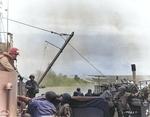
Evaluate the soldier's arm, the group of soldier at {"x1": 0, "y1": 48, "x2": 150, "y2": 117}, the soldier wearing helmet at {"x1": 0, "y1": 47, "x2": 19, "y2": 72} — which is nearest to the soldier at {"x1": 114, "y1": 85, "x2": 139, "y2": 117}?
the group of soldier at {"x1": 0, "y1": 48, "x2": 150, "y2": 117}

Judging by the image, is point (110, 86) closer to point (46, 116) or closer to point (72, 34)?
point (72, 34)

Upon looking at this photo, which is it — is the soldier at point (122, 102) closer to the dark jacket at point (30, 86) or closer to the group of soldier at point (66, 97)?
the group of soldier at point (66, 97)

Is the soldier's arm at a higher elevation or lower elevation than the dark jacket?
higher

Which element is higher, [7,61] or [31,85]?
[7,61]

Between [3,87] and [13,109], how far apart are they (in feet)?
1.57

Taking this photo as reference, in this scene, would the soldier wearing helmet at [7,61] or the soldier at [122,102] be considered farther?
the soldier at [122,102]

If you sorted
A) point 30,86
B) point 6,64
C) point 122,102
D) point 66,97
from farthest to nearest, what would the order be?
point 122,102 → point 30,86 → point 66,97 → point 6,64

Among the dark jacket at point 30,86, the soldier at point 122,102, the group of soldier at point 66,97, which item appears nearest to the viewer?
the group of soldier at point 66,97

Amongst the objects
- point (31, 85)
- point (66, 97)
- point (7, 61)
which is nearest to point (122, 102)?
point (31, 85)

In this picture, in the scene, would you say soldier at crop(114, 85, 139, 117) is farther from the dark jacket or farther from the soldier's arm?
the soldier's arm

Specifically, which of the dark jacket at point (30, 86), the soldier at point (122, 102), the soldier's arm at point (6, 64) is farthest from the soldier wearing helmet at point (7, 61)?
the soldier at point (122, 102)

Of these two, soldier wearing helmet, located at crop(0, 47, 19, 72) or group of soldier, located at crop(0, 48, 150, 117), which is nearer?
soldier wearing helmet, located at crop(0, 47, 19, 72)

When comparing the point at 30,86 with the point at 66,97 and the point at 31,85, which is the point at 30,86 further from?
the point at 66,97

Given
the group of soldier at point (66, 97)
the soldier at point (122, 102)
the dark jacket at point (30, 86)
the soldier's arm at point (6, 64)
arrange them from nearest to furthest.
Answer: the soldier's arm at point (6, 64) → the group of soldier at point (66, 97) → the dark jacket at point (30, 86) → the soldier at point (122, 102)
